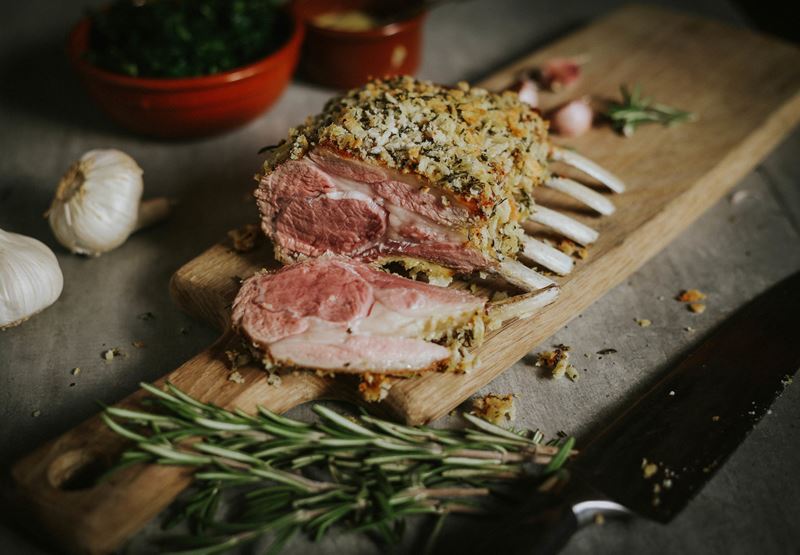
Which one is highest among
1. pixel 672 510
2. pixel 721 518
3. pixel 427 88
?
pixel 427 88

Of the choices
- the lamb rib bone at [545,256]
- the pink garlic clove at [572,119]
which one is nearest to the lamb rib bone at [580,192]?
the lamb rib bone at [545,256]

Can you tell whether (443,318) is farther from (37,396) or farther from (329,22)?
(329,22)

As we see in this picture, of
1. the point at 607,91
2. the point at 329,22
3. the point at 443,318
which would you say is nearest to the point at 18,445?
the point at 443,318

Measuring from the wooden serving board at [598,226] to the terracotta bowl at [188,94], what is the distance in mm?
939

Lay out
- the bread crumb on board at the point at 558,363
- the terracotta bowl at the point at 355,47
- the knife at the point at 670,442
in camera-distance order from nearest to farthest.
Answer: the knife at the point at 670,442 < the bread crumb on board at the point at 558,363 < the terracotta bowl at the point at 355,47

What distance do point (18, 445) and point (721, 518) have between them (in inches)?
95.7

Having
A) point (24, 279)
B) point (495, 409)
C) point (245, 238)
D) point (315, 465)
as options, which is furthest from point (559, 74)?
point (24, 279)

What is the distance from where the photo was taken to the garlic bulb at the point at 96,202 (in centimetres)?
311

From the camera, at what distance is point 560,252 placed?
300 cm

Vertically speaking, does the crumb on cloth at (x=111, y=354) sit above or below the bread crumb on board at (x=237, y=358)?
below

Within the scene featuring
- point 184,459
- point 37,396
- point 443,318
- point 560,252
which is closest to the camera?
point 184,459

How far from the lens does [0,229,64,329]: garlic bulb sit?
→ 9.16 feet

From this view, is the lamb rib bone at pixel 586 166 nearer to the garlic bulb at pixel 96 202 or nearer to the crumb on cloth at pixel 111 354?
the garlic bulb at pixel 96 202

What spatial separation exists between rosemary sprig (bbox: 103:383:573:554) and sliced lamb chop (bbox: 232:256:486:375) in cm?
23
